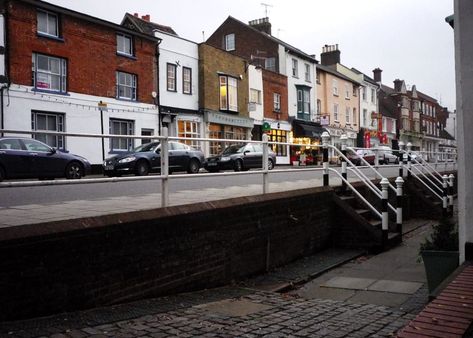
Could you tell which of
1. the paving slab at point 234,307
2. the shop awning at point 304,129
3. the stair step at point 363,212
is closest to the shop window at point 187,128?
the shop awning at point 304,129

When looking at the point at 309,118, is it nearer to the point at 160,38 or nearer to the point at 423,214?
the point at 160,38

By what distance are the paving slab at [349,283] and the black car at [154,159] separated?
262 cm

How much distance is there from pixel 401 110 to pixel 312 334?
65.3m

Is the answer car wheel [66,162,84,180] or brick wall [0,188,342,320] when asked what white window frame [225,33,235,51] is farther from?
car wheel [66,162,84,180]

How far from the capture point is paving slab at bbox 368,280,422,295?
6.36 m

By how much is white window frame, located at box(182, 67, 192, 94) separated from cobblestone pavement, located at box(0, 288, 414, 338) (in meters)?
24.0

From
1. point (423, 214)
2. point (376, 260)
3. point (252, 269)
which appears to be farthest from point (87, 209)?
point (423, 214)

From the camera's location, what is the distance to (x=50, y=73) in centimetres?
2173

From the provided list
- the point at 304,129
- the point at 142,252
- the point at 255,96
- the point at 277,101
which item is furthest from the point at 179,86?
the point at 142,252

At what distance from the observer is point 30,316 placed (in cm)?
412

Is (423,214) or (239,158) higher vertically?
(239,158)

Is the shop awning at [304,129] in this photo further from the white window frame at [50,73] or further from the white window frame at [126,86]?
the white window frame at [50,73]

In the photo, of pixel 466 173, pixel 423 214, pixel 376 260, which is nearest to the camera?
pixel 466 173

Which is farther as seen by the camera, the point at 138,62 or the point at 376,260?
the point at 138,62
